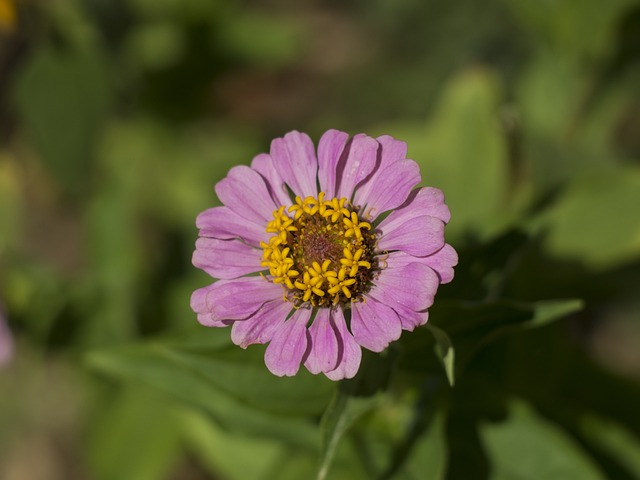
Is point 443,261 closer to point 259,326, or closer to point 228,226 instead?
point 259,326

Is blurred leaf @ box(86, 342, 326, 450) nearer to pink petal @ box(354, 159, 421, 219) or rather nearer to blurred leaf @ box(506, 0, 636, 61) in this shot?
pink petal @ box(354, 159, 421, 219)

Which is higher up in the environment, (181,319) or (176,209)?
(176,209)

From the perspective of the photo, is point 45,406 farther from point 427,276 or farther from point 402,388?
point 427,276

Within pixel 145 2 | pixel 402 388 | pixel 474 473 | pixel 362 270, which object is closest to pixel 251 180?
pixel 362 270

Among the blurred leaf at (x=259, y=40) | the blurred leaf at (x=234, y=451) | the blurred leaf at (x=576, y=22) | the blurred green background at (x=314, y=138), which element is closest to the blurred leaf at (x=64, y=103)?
the blurred green background at (x=314, y=138)

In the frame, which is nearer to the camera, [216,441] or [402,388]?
[402,388]

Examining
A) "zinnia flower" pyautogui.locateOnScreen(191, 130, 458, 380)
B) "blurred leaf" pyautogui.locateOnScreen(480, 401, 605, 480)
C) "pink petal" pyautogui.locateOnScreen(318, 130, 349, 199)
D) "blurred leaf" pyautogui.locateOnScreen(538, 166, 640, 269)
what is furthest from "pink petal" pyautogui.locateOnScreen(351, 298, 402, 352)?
"blurred leaf" pyautogui.locateOnScreen(538, 166, 640, 269)

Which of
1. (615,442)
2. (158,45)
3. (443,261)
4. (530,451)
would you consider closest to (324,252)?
(443,261)
